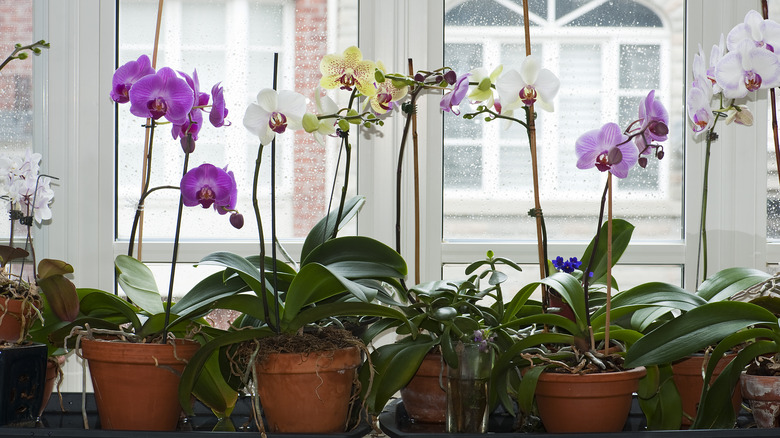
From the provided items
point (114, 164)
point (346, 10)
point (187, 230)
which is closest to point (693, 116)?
point (346, 10)

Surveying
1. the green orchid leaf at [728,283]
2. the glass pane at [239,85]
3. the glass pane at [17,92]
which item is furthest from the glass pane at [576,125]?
the glass pane at [17,92]

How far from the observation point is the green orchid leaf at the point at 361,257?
1.16 metres

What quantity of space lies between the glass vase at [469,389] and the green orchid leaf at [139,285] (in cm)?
52

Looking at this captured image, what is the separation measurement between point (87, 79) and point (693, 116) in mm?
1395

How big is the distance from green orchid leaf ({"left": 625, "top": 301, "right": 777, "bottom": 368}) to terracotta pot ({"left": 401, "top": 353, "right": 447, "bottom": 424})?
0.32 meters

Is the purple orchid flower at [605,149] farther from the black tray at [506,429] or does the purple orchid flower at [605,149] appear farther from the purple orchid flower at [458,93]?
the black tray at [506,429]

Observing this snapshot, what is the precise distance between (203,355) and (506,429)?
1.72 feet

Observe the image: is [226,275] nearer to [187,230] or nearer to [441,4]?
[187,230]

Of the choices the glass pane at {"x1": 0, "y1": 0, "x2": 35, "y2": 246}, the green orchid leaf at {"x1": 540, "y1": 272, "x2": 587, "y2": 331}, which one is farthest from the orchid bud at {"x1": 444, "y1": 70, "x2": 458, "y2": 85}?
the glass pane at {"x1": 0, "y1": 0, "x2": 35, "y2": 246}

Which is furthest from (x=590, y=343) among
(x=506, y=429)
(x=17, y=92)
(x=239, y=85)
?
(x=17, y=92)

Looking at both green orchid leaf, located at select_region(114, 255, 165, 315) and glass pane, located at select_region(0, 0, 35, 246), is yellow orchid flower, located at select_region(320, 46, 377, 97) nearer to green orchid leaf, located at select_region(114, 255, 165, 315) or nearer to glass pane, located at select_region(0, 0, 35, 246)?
green orchid leaf, located at select_region(114, 255, 165, 315)

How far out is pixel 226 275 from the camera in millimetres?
1161

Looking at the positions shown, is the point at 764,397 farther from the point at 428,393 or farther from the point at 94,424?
the point at 94,424

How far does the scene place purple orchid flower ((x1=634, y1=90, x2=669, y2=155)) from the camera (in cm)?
105
